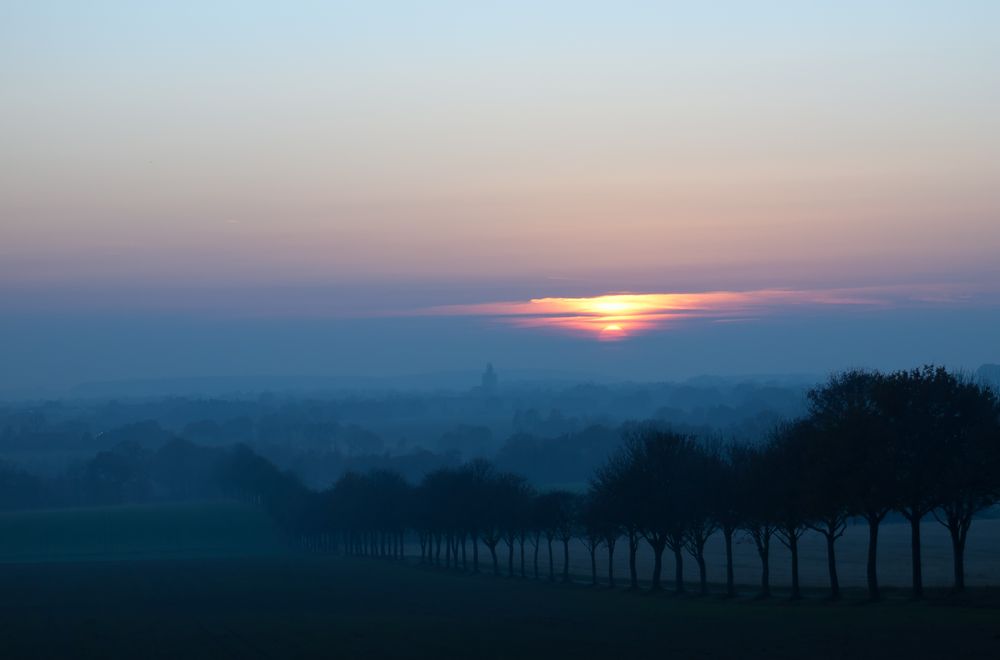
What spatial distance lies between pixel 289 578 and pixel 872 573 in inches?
2061

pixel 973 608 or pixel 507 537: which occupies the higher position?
pixel 973 608

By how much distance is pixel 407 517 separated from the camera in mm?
108500

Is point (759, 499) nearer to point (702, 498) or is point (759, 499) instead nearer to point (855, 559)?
point (702, 498)

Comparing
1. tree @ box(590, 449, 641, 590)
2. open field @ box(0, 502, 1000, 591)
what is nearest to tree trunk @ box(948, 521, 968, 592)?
open field @ box(0, 502, 1000, 591)

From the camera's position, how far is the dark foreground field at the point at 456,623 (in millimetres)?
36312

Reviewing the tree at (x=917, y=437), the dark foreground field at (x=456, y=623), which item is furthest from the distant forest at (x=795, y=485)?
the dark foreground field at (x=456, y=623)

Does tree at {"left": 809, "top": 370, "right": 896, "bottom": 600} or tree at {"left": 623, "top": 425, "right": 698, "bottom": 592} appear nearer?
tree at {"left": 809, "top": 370, "right": 896, "bottom": 600}

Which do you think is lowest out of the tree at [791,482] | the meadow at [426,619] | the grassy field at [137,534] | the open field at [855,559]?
the grassy field at [137,534]

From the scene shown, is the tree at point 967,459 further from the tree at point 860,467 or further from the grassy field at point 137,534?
the grassy field at point 137,534

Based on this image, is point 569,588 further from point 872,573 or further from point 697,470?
point 872,573

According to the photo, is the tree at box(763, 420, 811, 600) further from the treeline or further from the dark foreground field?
the dark foreground field

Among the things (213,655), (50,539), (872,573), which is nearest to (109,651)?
(213,655)

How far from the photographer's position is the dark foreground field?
36.3m

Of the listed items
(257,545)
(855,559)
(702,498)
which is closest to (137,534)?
(257,545)
